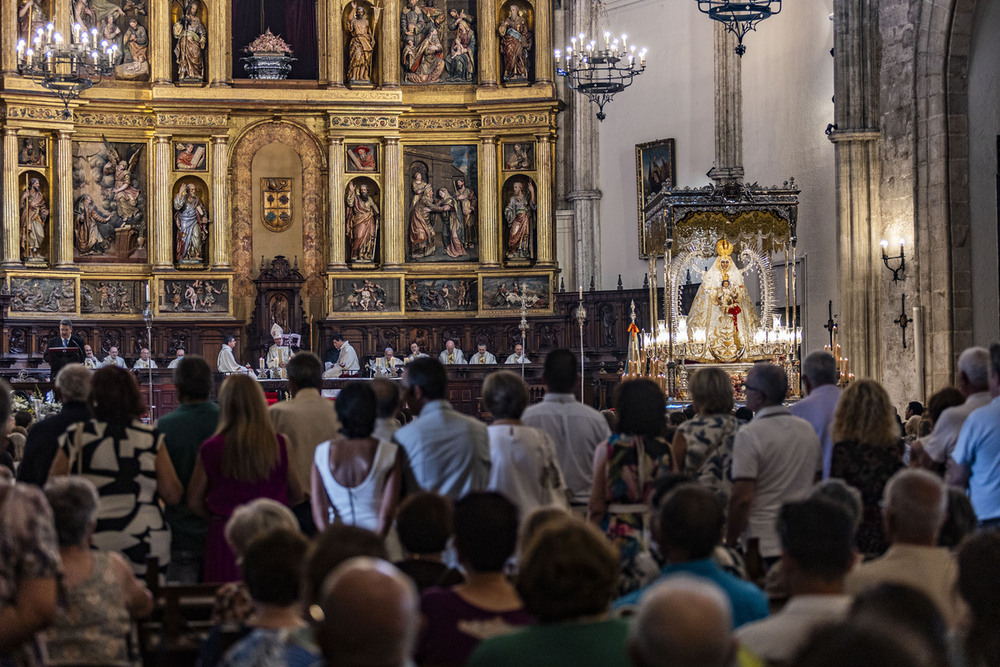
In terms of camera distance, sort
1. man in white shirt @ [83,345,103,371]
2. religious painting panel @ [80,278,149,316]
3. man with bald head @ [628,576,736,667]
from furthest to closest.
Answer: religious painting panel @ [80,278,149,316]
man in white shirt @ [83,345,103,371]
man with bald head @ [628,576,736,667]

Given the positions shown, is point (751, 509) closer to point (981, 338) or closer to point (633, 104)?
point (981, 338)

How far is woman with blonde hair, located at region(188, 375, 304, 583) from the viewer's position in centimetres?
579

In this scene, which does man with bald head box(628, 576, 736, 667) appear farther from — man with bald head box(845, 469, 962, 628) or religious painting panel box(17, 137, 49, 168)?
religious painting panel box(17, 137, 49, 168)

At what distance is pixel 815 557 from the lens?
3.80 metres

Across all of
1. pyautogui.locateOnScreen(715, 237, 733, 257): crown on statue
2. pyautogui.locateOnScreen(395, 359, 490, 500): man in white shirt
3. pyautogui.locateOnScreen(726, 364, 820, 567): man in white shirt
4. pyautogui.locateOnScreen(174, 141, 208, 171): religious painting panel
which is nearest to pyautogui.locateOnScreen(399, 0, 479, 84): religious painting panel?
pyautogui.locateOnScreen(174, 141, 208, 171): religious painting panel

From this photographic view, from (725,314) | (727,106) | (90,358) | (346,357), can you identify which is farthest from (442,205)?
(725,314)

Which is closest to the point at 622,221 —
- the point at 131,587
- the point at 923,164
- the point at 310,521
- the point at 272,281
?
the point at 272,281

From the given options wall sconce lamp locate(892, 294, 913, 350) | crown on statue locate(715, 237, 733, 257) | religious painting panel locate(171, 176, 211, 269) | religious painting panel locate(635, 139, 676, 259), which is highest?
religious painting panel locate(635, 139, 676, 259)

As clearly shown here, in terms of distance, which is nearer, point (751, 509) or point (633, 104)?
point (751, 509)

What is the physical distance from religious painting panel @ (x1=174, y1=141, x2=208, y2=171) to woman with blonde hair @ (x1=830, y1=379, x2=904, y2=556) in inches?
799

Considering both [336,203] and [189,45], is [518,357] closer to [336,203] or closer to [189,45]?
[336,203]

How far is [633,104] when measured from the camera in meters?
25.0

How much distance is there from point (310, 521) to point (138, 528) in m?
1.32

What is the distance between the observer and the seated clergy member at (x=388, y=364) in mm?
22797
